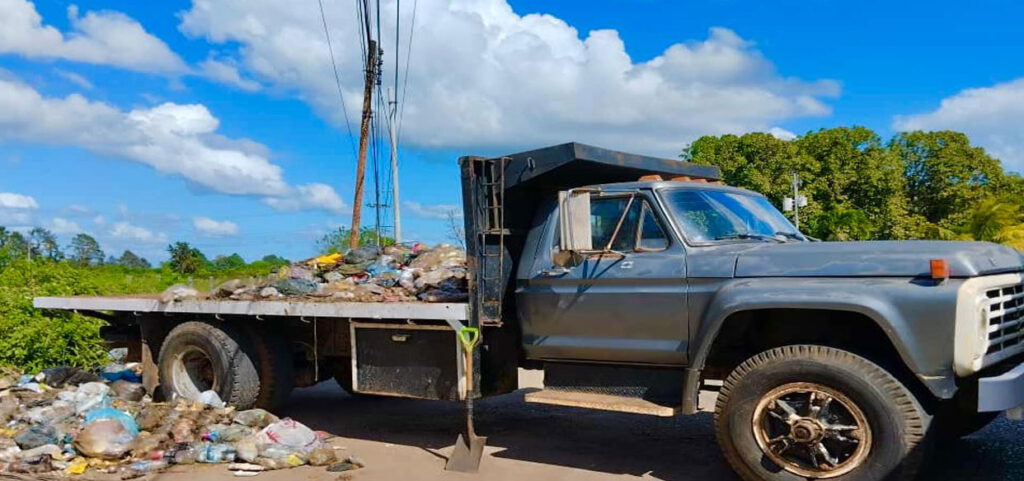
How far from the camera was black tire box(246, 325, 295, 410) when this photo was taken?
731 cm

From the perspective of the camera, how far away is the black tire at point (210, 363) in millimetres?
7215

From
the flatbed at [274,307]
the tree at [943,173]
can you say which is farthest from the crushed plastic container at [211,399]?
the tree at [943,173]

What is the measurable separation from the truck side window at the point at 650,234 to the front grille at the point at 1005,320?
1874mm

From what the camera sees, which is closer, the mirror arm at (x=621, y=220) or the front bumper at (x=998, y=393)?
the front bumper at (x=998, y=393)

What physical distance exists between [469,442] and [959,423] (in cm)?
336

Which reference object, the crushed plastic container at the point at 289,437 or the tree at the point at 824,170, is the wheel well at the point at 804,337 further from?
the tree at the point at 824,170

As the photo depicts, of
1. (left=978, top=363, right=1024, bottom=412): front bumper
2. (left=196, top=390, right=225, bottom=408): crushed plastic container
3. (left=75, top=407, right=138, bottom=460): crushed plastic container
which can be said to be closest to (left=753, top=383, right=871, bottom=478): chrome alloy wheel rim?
(left=978, top=363, right=1024, bottom=412): front bumper

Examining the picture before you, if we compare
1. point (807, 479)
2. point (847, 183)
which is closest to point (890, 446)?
point (807, 479)

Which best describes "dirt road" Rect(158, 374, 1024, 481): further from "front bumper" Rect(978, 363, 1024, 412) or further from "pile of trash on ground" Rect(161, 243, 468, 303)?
"pile of trash on ground" Rect(161, 243, 468, 303)

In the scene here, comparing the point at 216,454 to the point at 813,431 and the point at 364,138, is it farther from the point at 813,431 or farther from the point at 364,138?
the point at 364,138

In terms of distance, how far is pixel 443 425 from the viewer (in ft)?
24.6

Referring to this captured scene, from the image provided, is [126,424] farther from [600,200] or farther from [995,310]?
[995,310]

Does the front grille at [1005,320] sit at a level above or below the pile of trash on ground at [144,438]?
above

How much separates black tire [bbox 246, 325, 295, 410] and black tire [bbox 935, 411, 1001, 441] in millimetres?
5257
